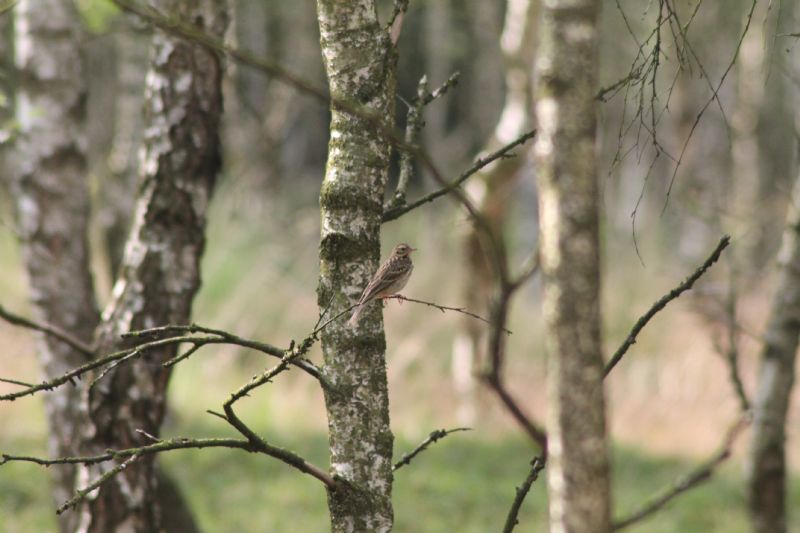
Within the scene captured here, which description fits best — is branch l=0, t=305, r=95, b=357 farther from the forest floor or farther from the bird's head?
the forest floor

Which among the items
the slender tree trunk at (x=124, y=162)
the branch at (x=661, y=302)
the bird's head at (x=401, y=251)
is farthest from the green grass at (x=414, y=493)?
the branch at (x=661, y=302)

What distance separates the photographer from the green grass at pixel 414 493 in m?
7.38

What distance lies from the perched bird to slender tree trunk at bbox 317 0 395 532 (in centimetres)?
2

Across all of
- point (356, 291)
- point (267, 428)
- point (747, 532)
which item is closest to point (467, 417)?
point (267, 428)

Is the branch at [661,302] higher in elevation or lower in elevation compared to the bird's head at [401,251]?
lower

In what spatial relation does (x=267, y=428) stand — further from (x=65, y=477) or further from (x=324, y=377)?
(x=324, y=377)

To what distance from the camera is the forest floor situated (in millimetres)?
7766

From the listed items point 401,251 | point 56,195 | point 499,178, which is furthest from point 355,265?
point 499,178

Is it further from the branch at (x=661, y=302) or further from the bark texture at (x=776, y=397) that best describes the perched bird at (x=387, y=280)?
the bark texture at (x=776, y=397)

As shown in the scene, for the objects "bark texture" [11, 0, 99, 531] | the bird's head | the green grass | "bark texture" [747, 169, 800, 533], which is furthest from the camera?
the green grass

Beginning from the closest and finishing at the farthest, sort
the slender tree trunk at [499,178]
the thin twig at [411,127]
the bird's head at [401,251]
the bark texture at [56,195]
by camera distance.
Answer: the thin twig at [411,127] → the bird's head at [401,251] → the bark texture at [56,195] → the slender tree trunk at [499,178]

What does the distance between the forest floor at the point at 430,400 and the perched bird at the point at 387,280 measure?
3301mm

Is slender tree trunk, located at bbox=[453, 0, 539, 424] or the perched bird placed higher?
slender tree trunk, located at bbox=[453, 0, 539, 424]

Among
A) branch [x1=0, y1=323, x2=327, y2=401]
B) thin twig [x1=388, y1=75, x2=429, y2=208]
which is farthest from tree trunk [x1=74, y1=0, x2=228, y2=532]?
branch [x1=0, y1=323, x2=327, y2=401]
